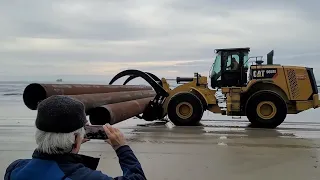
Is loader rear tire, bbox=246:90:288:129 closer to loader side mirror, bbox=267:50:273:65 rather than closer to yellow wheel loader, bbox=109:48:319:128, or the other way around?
yellow wheel loader, bbox=109:48:319:128

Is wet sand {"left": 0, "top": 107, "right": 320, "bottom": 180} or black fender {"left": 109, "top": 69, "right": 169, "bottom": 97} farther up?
black fender {"left": 109, "top": 69, "right": 169, "bottom": 97}

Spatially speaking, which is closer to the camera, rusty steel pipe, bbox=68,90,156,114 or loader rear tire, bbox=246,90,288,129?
rusty steel pipe, bbox=68,90,156,114

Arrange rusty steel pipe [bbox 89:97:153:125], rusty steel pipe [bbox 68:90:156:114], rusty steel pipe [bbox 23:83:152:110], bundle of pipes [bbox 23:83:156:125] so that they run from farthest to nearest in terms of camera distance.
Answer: rusty steel pipe [bbox 89:97:153:125] → rusty steel pipe [bbox 68:90:156:114] → bundle of pipes [bbox 23:83:156:125] → rusty steel pipe [bbox 23:83:152:110]

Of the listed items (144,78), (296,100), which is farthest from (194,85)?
(296,100)

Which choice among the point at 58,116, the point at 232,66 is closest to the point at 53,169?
the point at 58,116

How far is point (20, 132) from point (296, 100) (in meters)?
7.82

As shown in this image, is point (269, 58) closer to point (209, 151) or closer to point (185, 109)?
point (185, 109)

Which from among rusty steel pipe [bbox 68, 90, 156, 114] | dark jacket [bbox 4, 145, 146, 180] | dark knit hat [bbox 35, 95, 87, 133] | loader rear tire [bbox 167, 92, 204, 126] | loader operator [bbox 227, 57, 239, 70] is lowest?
loader rear tire [bbox 167, 92, 204, 126]

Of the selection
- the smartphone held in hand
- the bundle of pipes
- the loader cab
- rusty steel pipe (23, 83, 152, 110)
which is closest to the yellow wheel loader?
the loader cab

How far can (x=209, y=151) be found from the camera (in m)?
7.95

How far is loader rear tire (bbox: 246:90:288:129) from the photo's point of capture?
1177cm

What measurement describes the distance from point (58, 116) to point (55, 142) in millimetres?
131

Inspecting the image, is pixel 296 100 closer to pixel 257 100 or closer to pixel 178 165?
pixel 257 100

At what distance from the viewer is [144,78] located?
13016 millimetres
